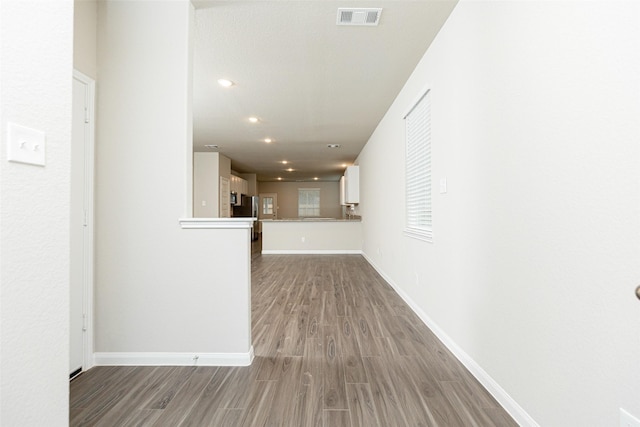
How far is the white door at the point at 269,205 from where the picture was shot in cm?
1302

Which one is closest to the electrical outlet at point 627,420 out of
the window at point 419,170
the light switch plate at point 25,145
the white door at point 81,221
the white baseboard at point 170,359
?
the window at point 419,170

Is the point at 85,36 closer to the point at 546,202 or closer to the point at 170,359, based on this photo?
the point at 170,359

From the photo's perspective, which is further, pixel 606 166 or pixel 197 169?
pixel 197 169

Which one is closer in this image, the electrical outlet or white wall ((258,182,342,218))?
the electrical outlet

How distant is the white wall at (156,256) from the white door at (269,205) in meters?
10.9

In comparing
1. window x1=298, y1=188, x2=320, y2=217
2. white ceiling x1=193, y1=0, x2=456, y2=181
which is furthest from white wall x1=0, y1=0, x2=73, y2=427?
window x1=298, y1=188, x2=320, y2=217

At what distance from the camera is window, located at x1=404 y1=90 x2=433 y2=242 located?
2.81 metres

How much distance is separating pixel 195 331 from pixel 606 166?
2.34 m

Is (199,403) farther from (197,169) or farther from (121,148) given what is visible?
(197,169)

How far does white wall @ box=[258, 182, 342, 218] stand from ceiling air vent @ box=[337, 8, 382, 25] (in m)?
10.9

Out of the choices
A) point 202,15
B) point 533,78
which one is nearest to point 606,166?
point 533,78

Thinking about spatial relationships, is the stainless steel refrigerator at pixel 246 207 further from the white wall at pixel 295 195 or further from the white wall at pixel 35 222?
the white wall at pixel 35 222

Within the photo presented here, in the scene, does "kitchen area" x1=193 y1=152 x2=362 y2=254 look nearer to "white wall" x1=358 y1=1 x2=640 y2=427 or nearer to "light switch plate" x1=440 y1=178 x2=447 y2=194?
"light switch plate" x1=440 y1=178 x2=447 y2=194

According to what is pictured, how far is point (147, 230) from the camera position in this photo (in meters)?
2.03
